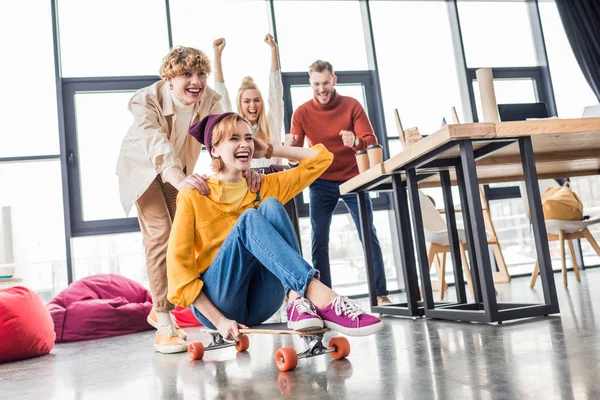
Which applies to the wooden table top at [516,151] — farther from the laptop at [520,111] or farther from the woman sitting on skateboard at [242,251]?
the woman sitting on skateboard at [242,251]

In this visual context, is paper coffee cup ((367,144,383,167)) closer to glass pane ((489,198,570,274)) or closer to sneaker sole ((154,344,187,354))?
sneaker sole ((154,344,187,354))

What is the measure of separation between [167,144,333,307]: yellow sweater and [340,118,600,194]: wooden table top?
501mm

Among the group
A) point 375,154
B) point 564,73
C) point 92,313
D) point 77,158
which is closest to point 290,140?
point 375,154

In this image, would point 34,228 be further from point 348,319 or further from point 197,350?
point 348,319

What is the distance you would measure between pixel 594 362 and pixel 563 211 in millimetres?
2825

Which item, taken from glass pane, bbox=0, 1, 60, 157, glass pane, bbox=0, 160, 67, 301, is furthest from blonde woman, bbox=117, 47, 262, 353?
glass pane, bbox=0, 1, 60, 157

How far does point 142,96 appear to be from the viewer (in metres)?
2.38

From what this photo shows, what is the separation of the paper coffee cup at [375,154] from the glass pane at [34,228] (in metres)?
2.92

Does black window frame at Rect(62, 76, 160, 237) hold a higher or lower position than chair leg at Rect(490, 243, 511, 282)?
higher

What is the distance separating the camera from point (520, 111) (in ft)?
8.80

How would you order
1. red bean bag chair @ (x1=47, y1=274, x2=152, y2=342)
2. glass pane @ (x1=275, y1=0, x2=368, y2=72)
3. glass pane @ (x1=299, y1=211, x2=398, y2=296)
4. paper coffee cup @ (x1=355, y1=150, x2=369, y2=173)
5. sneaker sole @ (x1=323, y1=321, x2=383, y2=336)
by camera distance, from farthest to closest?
glass pane @ (x1=275, y1=0, x2=368, y2=72)
glass pane @ (x1=299, y1=211, x2=398, y2=296)
red bean bag chair @ (x1=47, y1=274, x2=152, y2=342)
paper coffee cup @ (x1=355, y1=150, x2=369, y2=173)
sneaker sole @ (x1=323, y1=321, x2=383, y2=336)

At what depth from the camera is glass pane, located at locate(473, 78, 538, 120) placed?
5758 millimetres

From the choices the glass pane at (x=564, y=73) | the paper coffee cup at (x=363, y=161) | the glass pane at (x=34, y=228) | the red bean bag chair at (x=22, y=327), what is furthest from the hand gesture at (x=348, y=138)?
the glass pane at (x=564, y=73)

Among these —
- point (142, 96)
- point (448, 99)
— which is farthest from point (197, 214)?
point (448, 99)
